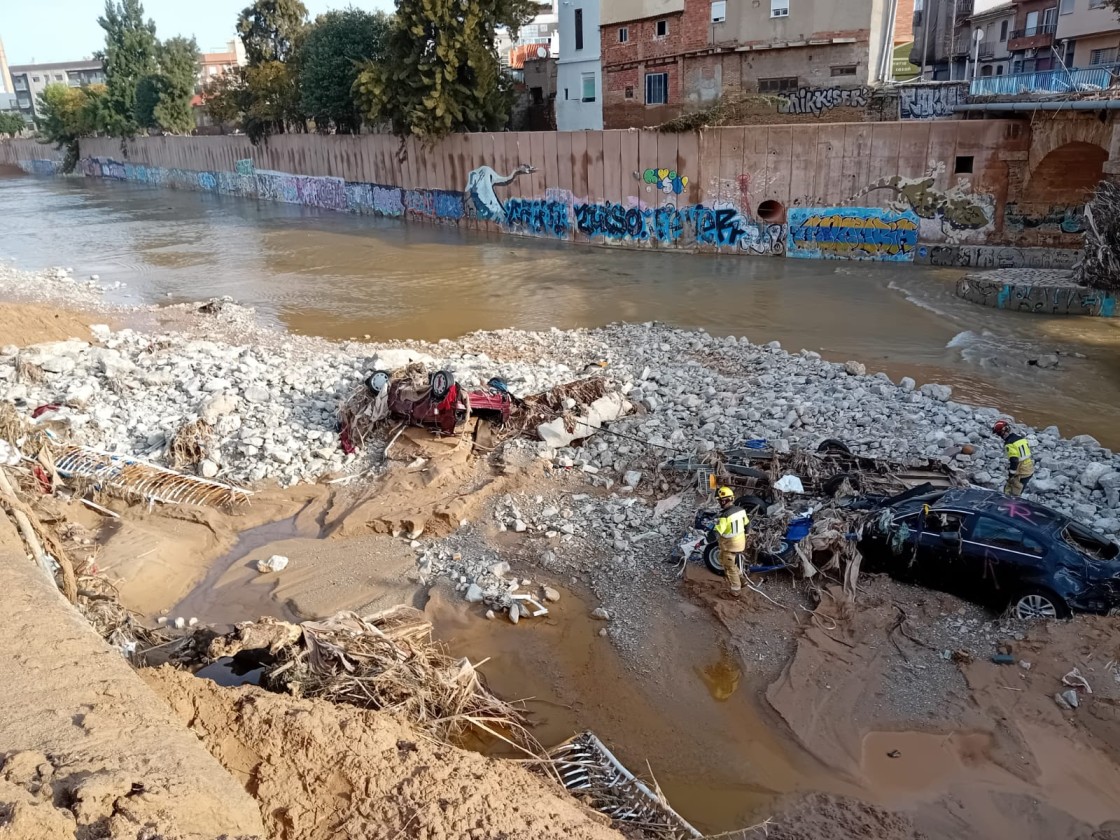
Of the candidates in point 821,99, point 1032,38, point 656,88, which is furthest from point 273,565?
point 1032,38

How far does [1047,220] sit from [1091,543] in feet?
66.2

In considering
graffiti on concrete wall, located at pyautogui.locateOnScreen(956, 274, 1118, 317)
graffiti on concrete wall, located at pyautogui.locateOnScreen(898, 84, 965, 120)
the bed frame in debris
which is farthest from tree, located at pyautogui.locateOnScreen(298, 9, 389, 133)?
the bed frame in debris

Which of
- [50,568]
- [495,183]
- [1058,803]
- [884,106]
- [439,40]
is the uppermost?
[439,40]

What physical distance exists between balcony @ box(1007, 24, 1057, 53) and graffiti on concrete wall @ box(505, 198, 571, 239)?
2877 cm

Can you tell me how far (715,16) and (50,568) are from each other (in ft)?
116

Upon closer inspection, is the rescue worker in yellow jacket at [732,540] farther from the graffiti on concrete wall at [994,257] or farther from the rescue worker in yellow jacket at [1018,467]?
the graffiti on concrete wall at [994,257]

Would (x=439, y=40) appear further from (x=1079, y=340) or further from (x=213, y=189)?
(x=213, y=189)

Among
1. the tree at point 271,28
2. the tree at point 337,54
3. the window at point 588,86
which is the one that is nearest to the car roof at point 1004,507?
the window at point 588,86

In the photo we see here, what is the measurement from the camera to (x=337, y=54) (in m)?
41.1

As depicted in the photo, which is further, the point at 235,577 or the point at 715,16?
the point at 715,16

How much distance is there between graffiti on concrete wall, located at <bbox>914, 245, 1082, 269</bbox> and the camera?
2392 cm

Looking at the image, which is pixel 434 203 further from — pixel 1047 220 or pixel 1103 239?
pixel 1103 239

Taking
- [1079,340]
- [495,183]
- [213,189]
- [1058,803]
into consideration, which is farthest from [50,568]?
[213,189]

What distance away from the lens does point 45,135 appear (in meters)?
77.2
